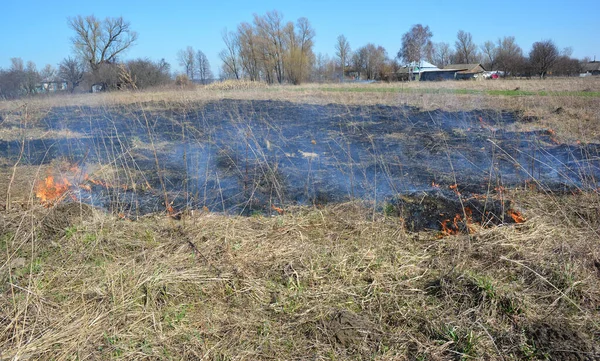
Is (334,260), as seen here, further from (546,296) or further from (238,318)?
(546,296)

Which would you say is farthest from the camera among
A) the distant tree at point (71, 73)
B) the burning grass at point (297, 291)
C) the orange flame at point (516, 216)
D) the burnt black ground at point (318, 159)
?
the distant tree at point (71, 73)

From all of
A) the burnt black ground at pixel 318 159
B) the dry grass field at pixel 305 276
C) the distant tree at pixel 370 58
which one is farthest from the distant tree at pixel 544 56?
the dry grass field at pixel 305 276

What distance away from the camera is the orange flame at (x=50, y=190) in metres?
4.33

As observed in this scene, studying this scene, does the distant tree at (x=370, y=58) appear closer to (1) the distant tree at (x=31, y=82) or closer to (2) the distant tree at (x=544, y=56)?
(2) the distant tree at (x=544, y=56)

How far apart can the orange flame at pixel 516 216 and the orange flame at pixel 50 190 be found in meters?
4.82

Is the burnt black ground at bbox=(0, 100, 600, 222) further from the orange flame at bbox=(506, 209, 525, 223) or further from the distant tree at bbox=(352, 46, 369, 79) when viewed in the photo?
the distant tree at bbox=(352, 46, 369, 79)

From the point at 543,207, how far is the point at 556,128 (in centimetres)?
658

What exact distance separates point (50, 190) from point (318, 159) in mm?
4151

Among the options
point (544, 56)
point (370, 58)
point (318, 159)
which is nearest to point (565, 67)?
point (544, 56)

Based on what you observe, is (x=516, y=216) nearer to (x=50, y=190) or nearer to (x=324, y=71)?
(x=50, y=190)

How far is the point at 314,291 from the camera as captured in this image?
2586 mm

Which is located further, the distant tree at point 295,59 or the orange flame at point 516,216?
the distant tree at point 295,59

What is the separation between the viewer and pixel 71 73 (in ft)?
97.8

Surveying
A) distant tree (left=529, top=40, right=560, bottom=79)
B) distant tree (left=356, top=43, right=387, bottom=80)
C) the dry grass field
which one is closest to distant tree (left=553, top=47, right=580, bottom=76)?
distant tree (left=529, top=40, right=560, bottom=79)
